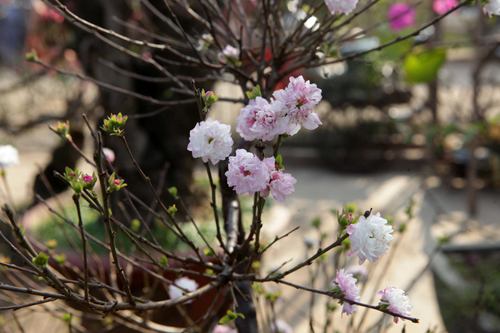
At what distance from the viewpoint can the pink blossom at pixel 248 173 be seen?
0.65 metres

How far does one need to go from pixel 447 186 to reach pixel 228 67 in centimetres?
458

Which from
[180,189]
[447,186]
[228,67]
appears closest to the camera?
[228,67]

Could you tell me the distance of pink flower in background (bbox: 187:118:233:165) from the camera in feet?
2.23

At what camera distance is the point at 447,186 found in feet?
16.1

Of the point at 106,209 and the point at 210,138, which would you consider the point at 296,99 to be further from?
the point at 106,209

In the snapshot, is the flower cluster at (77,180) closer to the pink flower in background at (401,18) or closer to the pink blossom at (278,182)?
the pink blossom at (278,182)

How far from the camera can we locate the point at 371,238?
67 cm

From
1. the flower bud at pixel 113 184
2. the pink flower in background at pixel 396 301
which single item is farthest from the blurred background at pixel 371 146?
the flower bud at pixel 113 184

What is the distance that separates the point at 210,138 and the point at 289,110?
14cm

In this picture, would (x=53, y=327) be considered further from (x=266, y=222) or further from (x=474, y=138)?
(x=474, y=138)

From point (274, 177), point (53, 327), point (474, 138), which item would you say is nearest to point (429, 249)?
point (474, 138)

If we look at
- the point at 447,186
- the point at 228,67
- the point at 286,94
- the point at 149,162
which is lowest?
the point at 286,94

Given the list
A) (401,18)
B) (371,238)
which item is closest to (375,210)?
(401,18)

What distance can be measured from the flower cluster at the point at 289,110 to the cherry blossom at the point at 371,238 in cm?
19
